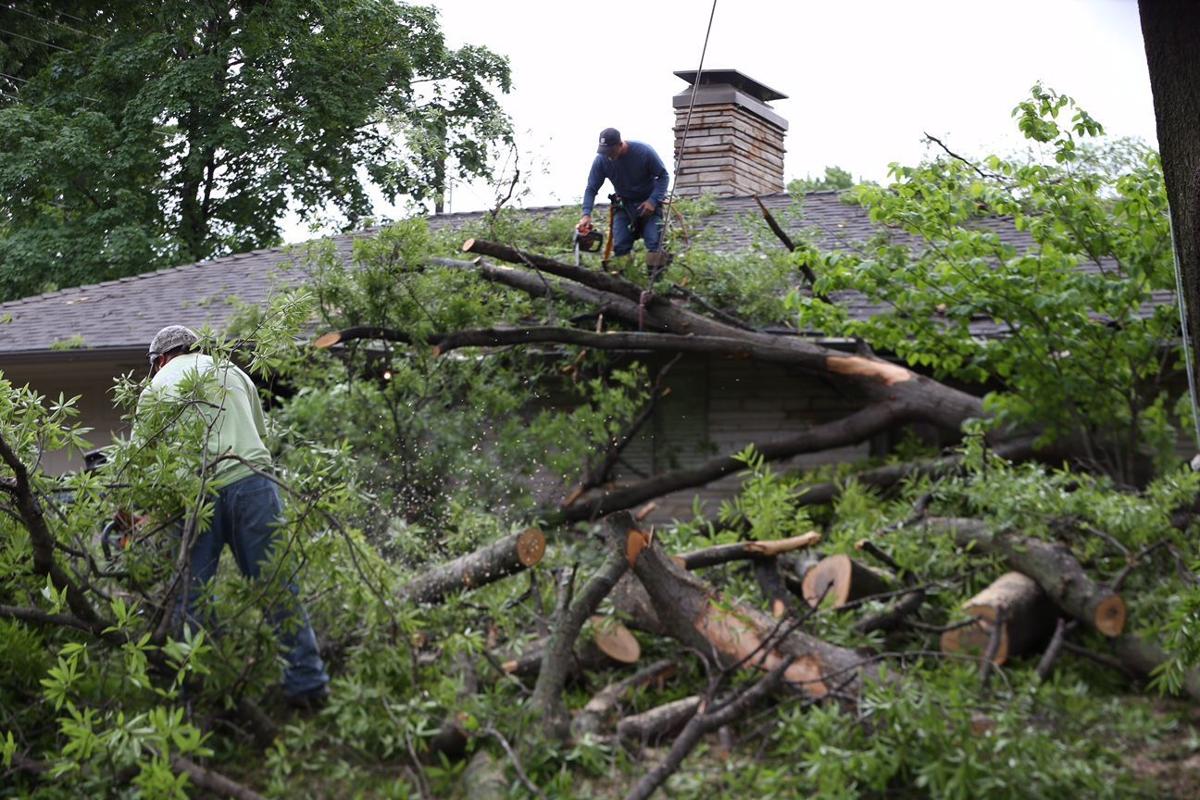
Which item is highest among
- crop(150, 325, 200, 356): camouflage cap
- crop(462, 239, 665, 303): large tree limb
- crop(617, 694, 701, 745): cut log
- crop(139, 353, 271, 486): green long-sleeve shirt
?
crop(462, 239, 665, 303): large tree limb

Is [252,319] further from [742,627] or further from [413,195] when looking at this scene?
[742,627]

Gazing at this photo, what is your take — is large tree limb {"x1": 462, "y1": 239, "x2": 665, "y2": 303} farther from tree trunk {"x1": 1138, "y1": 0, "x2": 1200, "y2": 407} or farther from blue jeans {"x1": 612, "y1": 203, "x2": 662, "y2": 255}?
tree trunk {"x1": 1138, "y1": 0, "x2": 1200, "y2": 407}

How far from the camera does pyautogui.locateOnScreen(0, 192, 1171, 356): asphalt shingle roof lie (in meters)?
10.3

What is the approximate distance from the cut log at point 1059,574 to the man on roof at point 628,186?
3493 mm

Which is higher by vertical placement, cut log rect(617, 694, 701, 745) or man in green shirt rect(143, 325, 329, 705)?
man in green shirt rect(143, 325, 329, 705)

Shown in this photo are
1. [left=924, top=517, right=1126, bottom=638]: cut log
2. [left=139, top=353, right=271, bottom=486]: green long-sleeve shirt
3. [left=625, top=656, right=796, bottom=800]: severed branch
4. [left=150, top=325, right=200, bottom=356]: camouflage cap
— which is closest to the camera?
[left=625, top=656, right=796, bottom=800]: severed branch

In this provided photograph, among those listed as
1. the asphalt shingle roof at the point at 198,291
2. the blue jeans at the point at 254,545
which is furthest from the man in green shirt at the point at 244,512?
the asphalt shingle roof at the point at 198,291

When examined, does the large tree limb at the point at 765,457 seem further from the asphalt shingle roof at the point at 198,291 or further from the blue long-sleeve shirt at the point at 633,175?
the blue long-sleeve shirt at the point at 633,175

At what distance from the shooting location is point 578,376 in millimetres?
8750

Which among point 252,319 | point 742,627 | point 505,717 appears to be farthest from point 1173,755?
point 252,319

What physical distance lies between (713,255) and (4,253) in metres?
8.20

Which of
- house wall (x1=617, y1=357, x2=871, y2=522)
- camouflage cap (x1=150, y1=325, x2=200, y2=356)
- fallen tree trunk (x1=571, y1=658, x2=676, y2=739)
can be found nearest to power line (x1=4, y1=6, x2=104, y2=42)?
camouflage cap (x1=150, y1=325, x2=200, y2=356)

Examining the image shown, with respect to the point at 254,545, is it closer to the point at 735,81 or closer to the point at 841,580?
the point at 841,580

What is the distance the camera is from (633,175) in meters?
8.97
